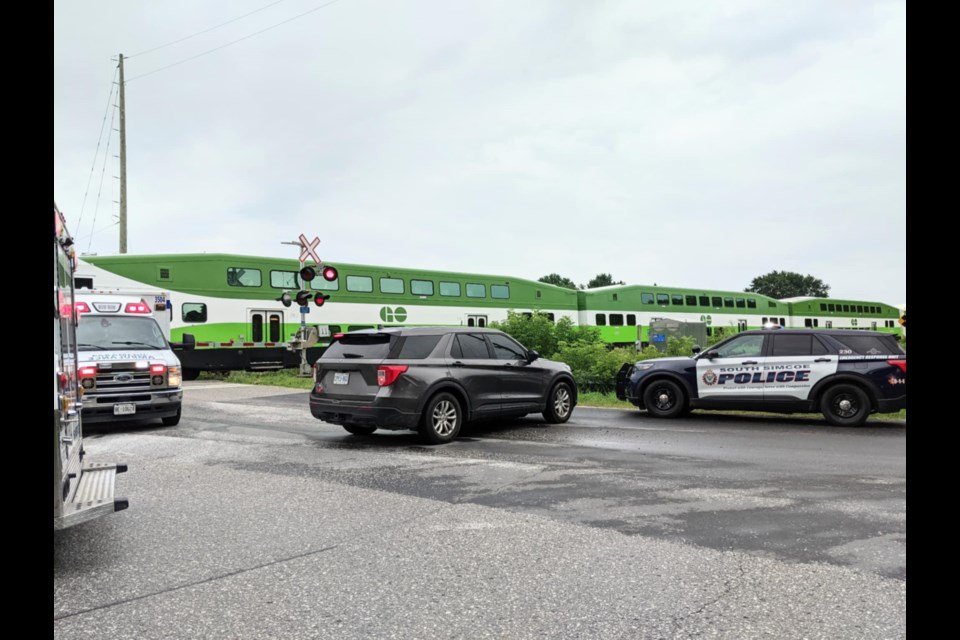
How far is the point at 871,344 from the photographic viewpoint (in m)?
12.1

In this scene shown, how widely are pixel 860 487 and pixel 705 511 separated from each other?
6.94ft

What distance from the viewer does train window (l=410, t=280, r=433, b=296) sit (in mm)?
30047

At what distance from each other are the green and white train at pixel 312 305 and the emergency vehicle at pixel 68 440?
8084 mm

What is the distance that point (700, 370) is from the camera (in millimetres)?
13164

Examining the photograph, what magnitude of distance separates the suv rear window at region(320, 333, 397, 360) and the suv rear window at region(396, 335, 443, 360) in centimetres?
20

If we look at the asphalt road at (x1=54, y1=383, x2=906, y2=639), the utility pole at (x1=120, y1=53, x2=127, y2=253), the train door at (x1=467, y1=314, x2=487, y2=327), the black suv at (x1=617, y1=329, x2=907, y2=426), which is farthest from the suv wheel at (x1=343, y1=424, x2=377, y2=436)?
the utility pole at (x1=120, y1=53, x2=127, y2=253)

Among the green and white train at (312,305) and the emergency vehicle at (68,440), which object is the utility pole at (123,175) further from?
the emergency vehicle at (68,440)

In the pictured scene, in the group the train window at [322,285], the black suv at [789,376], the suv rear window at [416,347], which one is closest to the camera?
the suv rear window at [416,347]

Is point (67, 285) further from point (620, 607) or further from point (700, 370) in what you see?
point (700, 370)

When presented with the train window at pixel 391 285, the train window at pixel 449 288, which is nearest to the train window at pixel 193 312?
the train window at pixel 391 285

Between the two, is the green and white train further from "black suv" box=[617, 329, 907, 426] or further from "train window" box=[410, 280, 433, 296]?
"black suv" box=[617, 329, 907, 426]

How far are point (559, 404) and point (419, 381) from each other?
3.60m

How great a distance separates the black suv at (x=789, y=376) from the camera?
11.9 metres

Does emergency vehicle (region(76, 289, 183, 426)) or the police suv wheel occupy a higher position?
emergency vehicle (region(76, 289, 183, 426))
